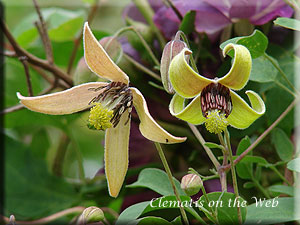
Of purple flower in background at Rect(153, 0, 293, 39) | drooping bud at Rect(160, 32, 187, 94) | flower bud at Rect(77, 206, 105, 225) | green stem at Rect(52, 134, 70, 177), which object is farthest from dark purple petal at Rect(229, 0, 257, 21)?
green stem at Rect(52, 134, 70, 177)

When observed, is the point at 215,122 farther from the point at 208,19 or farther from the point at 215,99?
the point at 208,19

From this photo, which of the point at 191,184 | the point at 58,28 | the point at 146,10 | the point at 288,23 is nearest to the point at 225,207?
the point at 191,184

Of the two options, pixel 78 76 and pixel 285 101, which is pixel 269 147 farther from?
pixel 78 76

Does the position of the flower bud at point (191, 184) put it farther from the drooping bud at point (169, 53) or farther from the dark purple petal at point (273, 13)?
the dark purple petal at point (273, 13)

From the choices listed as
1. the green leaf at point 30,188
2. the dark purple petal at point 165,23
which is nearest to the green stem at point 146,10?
the dark purple petal at point 165,23

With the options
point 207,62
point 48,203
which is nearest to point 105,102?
point 207,62

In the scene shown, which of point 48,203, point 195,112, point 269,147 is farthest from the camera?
point 48,203
